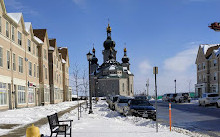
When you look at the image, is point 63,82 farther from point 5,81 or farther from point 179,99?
point 5,81

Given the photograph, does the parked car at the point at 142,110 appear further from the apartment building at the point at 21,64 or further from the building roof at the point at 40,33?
the building roof at the point at 40,33

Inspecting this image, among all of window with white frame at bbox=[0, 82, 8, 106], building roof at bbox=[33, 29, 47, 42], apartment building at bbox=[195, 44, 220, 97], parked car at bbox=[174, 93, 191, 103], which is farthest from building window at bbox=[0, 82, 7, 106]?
apartment building at bbox=[195, 44, 220, 97]

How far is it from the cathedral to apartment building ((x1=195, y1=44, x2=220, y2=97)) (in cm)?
4078

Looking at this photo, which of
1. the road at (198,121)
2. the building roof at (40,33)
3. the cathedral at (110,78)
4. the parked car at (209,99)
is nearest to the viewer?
the road at (198,121)

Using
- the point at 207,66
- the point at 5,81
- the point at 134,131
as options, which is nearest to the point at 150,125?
the point at 134,131

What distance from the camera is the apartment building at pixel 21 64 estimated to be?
24000 mm

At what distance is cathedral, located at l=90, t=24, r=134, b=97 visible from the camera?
365 ft

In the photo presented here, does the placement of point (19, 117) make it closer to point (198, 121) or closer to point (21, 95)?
point (21, 95)

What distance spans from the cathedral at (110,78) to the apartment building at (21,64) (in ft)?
208

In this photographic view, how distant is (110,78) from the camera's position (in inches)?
4380

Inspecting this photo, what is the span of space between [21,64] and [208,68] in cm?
4628

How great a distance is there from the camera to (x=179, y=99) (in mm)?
48312

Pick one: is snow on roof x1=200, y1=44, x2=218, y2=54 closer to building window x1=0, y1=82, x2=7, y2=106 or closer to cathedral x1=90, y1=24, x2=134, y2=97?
cathedral x1=90, y1=24, x2=134, y2=97

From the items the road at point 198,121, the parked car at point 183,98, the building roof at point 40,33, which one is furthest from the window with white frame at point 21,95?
the parked car at point 183,98
